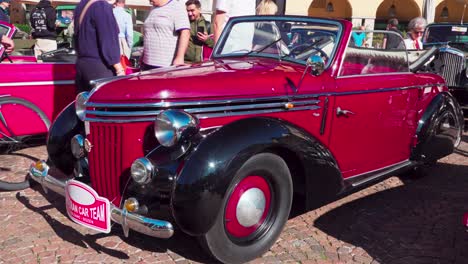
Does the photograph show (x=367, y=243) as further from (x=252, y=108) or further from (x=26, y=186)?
(x=26, y=186)

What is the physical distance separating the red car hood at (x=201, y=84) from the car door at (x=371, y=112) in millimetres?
455

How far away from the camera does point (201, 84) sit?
2.82 meters

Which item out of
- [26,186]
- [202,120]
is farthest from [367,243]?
[26,186]

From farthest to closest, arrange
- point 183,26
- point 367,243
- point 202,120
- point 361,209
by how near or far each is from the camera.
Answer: point 183,26
point 361,209
point 367,243
point 202,120

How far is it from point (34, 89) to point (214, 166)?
3.20 meters

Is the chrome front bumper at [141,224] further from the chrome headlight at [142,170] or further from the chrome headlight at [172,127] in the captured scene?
the chrome headlight at [172,127]

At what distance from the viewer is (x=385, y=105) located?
147 inches

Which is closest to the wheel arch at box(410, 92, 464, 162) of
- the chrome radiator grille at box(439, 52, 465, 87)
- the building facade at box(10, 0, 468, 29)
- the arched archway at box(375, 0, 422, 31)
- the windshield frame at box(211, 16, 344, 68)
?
the windshield frame at box(211, 16, 344, 68)

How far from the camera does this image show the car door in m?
3.42

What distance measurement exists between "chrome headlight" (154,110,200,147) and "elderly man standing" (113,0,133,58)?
4.64 meters

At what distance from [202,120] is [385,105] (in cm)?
172

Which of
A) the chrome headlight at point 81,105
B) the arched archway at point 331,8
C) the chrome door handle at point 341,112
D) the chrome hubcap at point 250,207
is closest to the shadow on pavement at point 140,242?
the chrome hubcap at point 250,207

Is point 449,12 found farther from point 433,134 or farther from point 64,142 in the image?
point 64,142

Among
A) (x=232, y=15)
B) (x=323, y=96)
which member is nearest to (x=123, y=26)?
(x=232, y=15)
